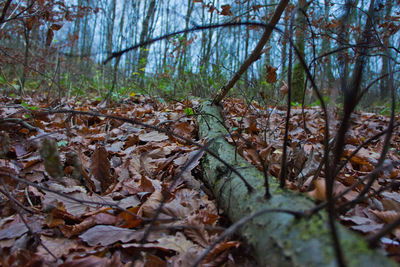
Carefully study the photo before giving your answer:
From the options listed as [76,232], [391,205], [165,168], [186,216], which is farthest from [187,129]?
[391,205]

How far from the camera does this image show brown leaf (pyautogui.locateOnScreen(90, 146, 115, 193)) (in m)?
1.39

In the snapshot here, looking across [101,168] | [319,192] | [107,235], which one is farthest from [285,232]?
[101,168]

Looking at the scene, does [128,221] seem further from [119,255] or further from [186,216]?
[186,216]

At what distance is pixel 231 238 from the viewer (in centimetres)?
92

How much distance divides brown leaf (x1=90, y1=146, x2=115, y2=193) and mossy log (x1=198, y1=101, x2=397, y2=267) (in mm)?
711

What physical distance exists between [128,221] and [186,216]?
0.83ft

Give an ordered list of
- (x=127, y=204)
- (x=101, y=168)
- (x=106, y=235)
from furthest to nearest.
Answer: (x=101, y=168), (x=127, y=204), (x=106, y=235)

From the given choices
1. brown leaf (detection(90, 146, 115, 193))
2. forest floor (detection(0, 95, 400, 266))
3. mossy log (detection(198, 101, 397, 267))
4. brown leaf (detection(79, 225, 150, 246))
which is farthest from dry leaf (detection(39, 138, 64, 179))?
brown leaf (detection(90, 146, 115, 193))

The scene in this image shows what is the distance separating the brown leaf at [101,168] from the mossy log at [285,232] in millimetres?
711

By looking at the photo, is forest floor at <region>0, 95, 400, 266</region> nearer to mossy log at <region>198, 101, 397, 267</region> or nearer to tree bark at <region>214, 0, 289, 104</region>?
mossy log at <region>198, 101, 397, 267</region>

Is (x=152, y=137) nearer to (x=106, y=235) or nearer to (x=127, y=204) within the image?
(x=127, y=204)

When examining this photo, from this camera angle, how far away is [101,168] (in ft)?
4.61

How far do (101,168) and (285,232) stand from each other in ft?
3.72

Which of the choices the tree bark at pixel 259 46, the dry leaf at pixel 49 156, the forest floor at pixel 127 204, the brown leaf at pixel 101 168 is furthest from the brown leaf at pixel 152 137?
the dry leaf at pixel 49 156
